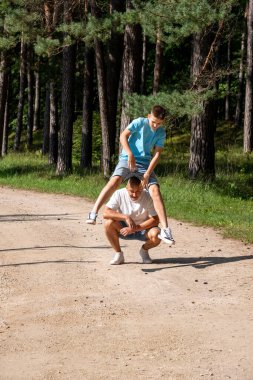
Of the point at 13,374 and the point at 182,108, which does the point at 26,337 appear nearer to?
the point at 13,374

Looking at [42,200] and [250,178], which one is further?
[250,178]

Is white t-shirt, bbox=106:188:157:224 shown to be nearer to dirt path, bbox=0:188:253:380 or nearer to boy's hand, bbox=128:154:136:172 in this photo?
boy's hand, bbox=128:154:136:172

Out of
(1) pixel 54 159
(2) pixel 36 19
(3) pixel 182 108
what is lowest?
(1) pixel 54 159

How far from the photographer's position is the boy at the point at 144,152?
1143 centimetres

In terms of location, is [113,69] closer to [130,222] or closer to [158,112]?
[158,112]

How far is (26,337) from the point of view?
839 cm

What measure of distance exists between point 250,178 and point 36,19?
27.7 ft

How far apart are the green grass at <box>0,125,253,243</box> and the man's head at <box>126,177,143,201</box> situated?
3.34m

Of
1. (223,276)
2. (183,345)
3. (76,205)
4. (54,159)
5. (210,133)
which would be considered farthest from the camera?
(54,159)

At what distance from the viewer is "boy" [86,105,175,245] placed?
11430 millimetres

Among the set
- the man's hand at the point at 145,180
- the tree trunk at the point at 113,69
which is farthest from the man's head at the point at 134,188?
the tree trunk at the point at 113,69

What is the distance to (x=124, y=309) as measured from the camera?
30.7 feet

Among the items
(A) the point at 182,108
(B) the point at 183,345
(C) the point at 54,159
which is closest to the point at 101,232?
(A) the point at 182,108

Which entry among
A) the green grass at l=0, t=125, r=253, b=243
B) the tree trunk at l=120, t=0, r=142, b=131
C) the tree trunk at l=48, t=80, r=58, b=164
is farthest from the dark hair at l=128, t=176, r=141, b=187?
the tree trunk at l=48, t=80, r=58, b=164
